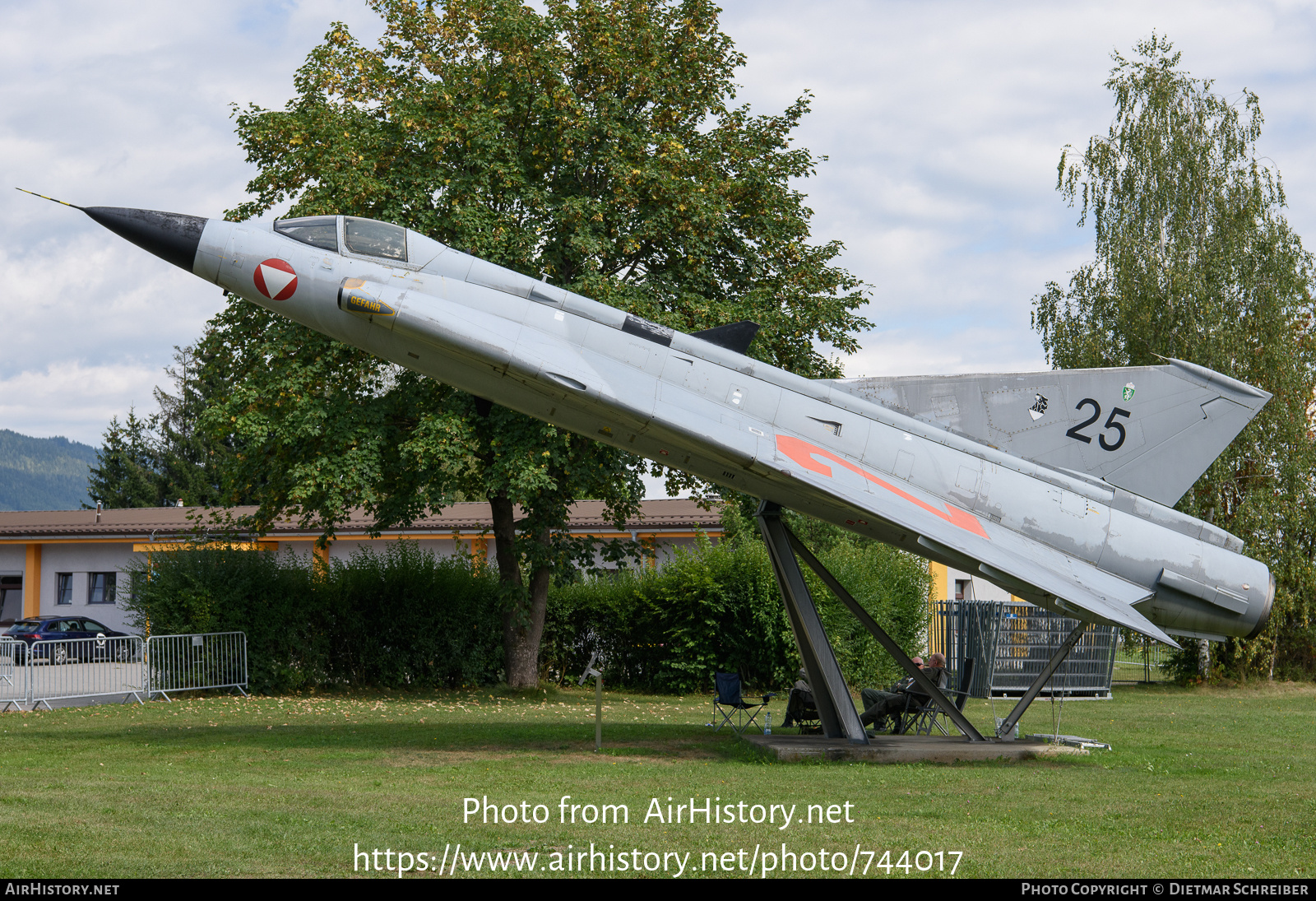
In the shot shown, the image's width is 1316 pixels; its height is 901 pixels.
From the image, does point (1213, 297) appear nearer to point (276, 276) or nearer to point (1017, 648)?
point (1017, 648)

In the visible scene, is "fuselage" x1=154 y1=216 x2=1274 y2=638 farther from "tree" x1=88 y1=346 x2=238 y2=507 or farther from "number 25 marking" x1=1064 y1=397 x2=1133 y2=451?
"tree" x1=88 y1=346 x2=238 y2=507

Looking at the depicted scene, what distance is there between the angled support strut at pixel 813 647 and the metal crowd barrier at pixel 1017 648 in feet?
31.7

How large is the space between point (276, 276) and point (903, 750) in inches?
338

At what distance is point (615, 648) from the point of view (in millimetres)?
22469

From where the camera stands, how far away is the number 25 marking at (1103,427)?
470 inches

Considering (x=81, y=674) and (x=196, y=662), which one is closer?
(x=196, y=662)

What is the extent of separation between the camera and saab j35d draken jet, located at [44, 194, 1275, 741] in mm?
10125

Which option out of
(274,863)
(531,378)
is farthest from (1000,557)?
(274,863)

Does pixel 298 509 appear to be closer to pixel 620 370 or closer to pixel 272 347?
pixel 272 347

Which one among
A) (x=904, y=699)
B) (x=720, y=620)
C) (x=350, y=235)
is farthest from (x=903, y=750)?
(x=720, y=620)

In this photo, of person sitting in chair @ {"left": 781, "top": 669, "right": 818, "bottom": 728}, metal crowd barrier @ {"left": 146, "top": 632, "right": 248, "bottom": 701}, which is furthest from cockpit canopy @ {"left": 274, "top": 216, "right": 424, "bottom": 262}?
metal crowd barrier @ {"left": 146, "top": 632, "right": 248, "bottom": 701}

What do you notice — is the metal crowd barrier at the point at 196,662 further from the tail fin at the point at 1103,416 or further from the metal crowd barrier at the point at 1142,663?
the metal crowd barrier at the point at 1142,663

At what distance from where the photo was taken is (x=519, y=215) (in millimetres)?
19500

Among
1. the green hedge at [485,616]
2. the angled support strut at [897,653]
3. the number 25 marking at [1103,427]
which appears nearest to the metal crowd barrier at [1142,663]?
the green hedge at [485,616]
